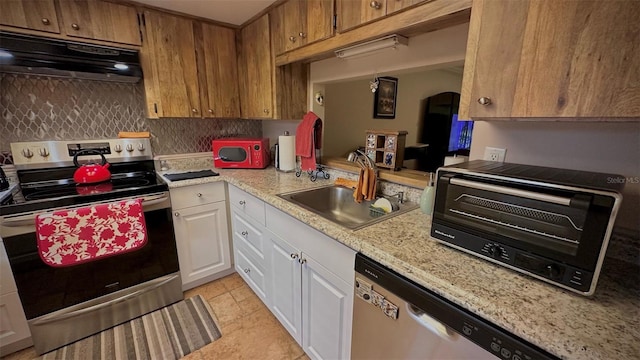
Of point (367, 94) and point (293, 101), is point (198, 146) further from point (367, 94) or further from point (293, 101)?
point (367, 94)

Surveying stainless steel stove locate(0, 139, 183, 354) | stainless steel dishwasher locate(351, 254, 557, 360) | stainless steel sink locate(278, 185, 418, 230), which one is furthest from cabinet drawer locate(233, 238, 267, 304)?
stainless steel dishwasher locate(351, 254, 557, 360)

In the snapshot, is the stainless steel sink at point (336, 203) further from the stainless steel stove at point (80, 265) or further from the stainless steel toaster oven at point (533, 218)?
the stainless steel stove at point (80, 265)

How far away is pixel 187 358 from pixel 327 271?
108 cm

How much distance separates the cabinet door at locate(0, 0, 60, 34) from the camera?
145 cm

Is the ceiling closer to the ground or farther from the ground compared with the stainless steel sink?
farther from the ground

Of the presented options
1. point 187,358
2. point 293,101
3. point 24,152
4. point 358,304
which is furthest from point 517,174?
point 24,152

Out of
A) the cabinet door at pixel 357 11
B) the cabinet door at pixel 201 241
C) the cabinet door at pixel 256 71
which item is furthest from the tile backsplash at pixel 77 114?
the cabinet door at pixel 357 11

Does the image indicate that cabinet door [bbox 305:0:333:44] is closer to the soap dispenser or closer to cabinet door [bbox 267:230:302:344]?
the soap dispenser

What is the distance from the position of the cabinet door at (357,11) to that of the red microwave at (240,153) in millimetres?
1166

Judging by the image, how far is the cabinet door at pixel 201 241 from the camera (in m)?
1.92

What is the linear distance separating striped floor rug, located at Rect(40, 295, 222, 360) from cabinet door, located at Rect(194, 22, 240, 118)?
61.6 inches

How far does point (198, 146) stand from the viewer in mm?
2475

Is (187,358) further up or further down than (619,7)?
further down

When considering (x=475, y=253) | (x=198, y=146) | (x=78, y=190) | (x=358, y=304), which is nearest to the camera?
(x=475, y=253)
